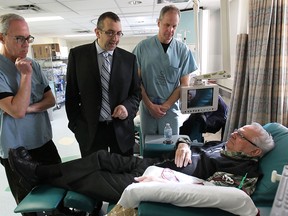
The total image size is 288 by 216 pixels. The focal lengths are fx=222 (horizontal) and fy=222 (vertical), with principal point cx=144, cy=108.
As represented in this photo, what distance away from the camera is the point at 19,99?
122cm

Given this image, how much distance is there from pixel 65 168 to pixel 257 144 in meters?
1.19

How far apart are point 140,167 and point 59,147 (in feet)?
7.29

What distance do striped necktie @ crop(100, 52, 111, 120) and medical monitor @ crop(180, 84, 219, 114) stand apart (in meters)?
0.60

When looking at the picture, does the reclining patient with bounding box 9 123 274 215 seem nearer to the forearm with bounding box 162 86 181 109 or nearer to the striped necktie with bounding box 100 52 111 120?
the striped necktie with bounding box 100 52 111 120

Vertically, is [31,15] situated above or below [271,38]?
above

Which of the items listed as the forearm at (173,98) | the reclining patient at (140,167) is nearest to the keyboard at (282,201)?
the reclining patient at (140,167)

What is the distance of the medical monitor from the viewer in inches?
69.1

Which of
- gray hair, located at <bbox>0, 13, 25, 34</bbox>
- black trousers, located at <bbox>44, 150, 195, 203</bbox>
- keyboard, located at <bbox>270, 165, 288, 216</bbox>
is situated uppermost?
gray hair, located at <bbox>0, 13, 25, 34</bbox>

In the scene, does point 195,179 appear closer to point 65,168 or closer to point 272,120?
point 65,168

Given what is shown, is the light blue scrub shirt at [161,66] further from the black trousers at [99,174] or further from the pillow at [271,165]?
the pillow at [271,165]

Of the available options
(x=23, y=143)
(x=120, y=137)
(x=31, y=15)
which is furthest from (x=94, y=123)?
(x=31, y=15)

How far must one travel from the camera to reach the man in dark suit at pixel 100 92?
147cm

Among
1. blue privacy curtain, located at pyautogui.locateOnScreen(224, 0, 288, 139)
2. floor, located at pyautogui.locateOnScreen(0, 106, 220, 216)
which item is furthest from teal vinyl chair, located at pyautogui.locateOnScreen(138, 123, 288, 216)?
floor, located at pyautogui.locateOnScreen(0, 106, 220, 216)

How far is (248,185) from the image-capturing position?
4.17 feet
